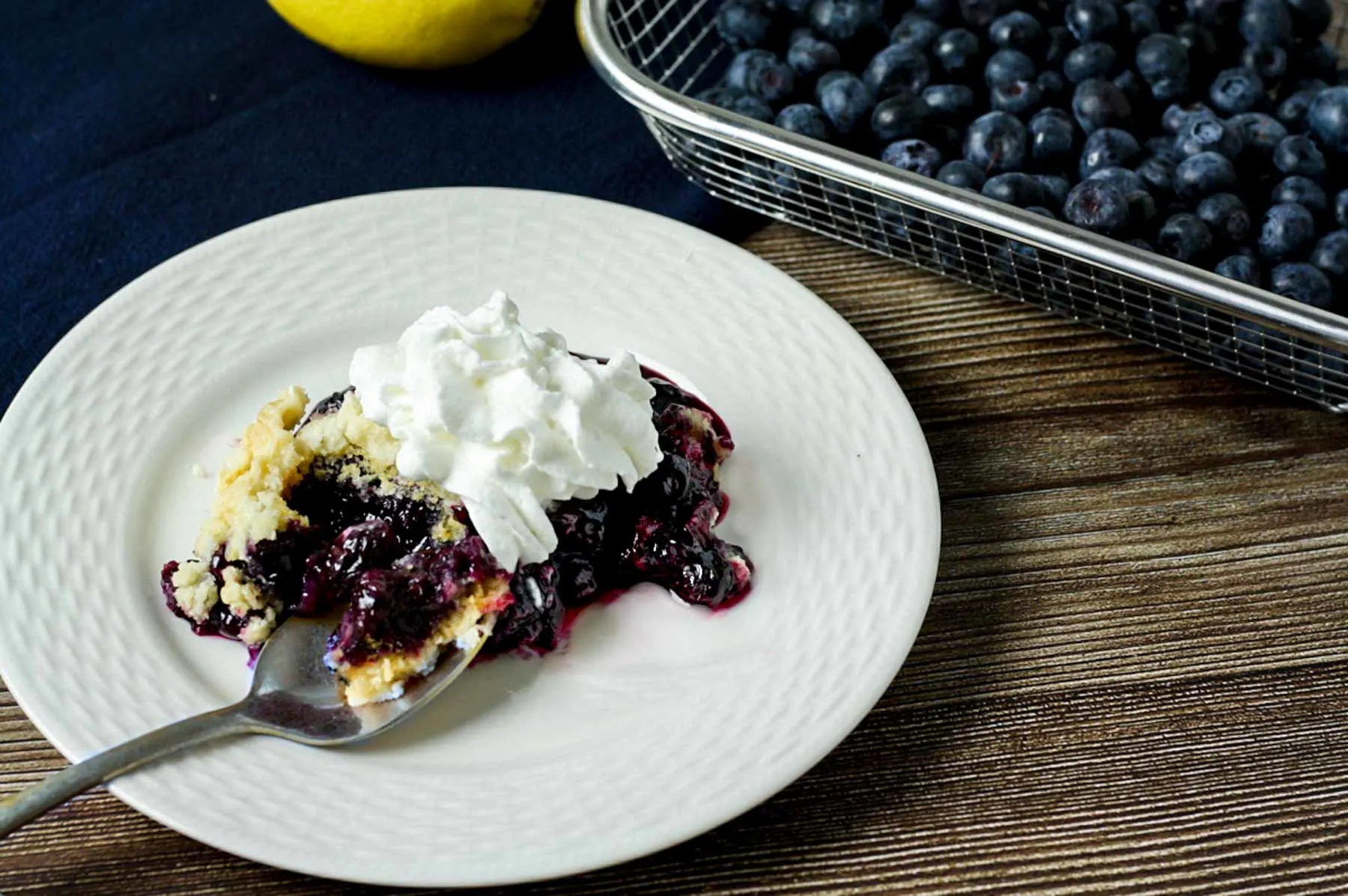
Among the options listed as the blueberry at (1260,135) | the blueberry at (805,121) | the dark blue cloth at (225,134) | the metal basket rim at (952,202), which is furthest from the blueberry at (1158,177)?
the dark blue cloth at (225,134)

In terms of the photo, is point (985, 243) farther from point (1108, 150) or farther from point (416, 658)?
point (416, 658)

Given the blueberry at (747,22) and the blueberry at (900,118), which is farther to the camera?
the blueberry at (747,22)

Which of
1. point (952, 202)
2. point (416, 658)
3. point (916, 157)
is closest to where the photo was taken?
point (416, 658)

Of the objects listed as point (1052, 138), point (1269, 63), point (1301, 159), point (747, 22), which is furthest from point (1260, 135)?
point (747, 22)

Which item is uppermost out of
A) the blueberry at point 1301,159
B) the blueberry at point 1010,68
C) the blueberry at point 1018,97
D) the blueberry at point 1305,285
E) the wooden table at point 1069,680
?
the blueberry at point 1010,68

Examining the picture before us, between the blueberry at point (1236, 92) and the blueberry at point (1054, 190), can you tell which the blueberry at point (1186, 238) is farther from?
the blueberry at point (1236, 92)

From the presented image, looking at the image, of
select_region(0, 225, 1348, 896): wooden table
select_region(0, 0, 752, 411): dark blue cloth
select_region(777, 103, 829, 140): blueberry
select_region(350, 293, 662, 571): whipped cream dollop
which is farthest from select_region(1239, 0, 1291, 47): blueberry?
select_region(350, 293, 662, 571): whipped cream dollop

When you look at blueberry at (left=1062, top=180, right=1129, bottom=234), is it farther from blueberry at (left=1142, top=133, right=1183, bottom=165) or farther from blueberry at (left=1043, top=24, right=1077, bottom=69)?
blueberry at (left=1043, top=24, right=1077, bottom=69)

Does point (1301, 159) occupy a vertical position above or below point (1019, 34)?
below
